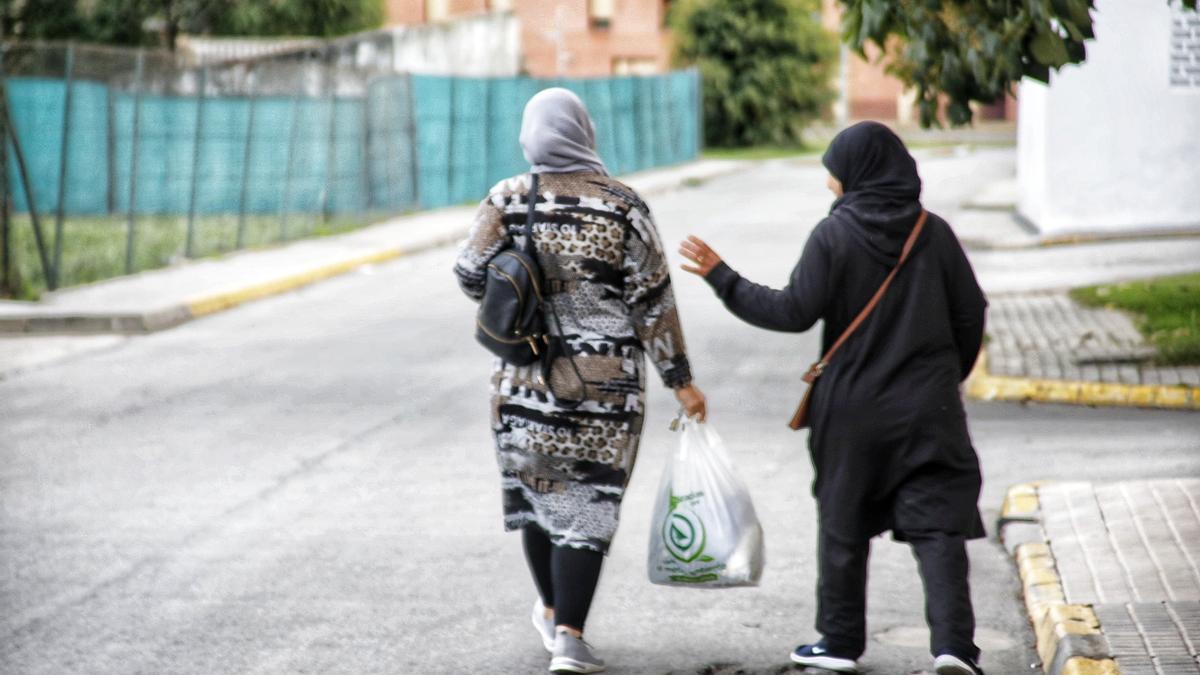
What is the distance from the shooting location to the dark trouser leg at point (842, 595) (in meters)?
4.85

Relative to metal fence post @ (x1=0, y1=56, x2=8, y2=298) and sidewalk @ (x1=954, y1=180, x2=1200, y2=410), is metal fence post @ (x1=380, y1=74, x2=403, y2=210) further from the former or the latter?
sidewalk @ (x1=954, y1=180, x2=1200, y2=410)

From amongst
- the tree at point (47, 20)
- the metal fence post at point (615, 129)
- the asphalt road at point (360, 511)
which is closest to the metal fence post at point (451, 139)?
the metal fence post at point (615, 129)

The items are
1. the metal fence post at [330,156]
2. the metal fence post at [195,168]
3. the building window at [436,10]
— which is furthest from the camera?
the building window at [436,10]

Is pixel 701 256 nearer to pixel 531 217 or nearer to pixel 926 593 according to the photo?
pixel 531 217

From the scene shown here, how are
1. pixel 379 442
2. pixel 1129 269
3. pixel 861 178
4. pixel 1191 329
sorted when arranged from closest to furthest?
pixel 861 178 < pixel 379 442 < pixel 1191 329 < pixel 1129 269

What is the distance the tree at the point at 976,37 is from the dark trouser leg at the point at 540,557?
2853 mm

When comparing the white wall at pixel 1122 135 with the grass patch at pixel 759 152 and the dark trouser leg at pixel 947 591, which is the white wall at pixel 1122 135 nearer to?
the dark trouser leg at pixel 947 591

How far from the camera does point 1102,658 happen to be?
483 cm

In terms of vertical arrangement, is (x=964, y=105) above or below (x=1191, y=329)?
above

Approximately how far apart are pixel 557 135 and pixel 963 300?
4.13ft

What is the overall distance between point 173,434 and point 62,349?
406cm

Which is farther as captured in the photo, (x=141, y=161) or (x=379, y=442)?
(x=141, y=161)

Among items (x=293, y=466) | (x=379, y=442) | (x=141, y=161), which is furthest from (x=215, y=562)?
(x=141, y=161)

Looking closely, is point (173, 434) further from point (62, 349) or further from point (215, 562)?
point (62, 349)
